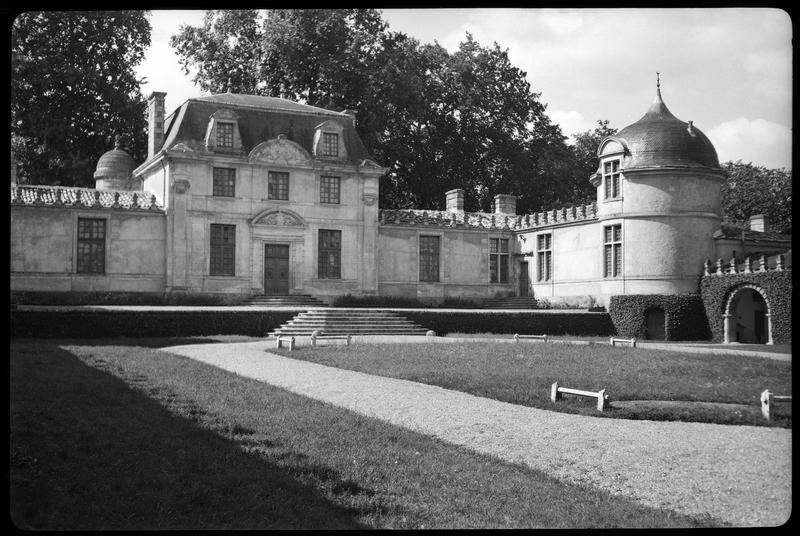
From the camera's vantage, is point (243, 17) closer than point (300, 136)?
No

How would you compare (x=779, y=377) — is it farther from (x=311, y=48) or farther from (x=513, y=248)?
(x=311, y=48)

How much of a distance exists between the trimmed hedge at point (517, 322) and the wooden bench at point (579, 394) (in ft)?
54.2

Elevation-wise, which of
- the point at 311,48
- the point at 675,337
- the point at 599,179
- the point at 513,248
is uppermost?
the point at 311,48

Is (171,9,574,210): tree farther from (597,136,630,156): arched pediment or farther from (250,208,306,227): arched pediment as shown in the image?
(597,136,630,156): arched pediment

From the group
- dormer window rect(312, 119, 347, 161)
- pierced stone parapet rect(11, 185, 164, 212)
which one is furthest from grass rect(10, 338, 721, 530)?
dormer window rect(312, 119, 347, 161)

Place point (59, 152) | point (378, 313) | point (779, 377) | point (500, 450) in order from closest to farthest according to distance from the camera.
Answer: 1. point (500, 450)
2. point (779, 377)
3. point (378, 313)
4. point (59, 152)

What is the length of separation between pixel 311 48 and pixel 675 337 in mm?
22693

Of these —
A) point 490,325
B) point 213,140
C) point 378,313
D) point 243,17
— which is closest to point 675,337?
point 490,325

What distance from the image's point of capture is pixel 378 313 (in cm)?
2900

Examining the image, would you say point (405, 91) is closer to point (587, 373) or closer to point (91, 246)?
point (91, 246)

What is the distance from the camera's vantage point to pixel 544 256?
37.1 meters

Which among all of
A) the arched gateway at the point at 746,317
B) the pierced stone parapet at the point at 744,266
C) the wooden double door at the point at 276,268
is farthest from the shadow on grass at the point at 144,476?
the wooden double door at the point at 276,268

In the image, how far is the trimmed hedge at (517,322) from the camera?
29062mm

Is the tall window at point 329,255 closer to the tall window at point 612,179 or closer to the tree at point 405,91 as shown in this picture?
the tree at point 405,91
